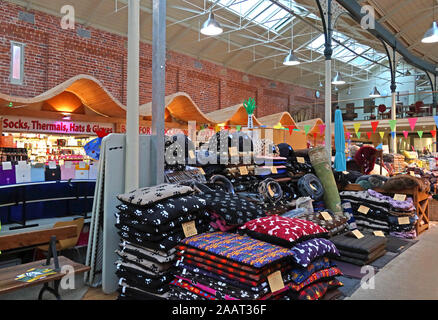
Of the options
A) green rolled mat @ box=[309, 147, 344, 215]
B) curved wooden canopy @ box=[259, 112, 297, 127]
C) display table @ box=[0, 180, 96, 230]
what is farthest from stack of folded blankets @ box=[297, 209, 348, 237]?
curved wooden canopy @ box=[259, 112, 297, 127]

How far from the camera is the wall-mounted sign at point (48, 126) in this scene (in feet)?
27.7

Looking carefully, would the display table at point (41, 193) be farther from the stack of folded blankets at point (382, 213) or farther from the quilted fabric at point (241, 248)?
the stack of folded blankets at point (382, 213)

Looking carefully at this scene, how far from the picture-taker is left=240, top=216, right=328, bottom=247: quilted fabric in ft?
8.08

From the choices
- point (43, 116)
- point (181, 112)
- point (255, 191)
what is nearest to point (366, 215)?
point (255, 191)

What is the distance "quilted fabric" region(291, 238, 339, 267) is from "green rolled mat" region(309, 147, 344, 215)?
2514 millimetres

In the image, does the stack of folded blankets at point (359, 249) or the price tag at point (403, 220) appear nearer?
the stack of folded blankets at point (359, 249)

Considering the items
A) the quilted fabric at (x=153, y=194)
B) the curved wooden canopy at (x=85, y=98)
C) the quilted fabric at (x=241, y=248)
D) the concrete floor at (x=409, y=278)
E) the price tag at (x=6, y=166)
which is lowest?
the concrete floor at (x=409, y=278)

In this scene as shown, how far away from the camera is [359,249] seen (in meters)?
3.72

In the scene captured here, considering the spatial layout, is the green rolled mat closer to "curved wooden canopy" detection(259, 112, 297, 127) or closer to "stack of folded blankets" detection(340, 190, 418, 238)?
"stack of folded blankets" detection(340, 190, 418, 238)

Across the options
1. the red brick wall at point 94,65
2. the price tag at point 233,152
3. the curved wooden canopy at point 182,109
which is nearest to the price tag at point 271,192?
the price tag at point 233,152

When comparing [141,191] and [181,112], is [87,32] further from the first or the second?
[141,191]

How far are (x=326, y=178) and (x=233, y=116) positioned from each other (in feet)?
24.7

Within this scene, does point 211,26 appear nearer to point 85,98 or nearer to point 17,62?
point 85,98
